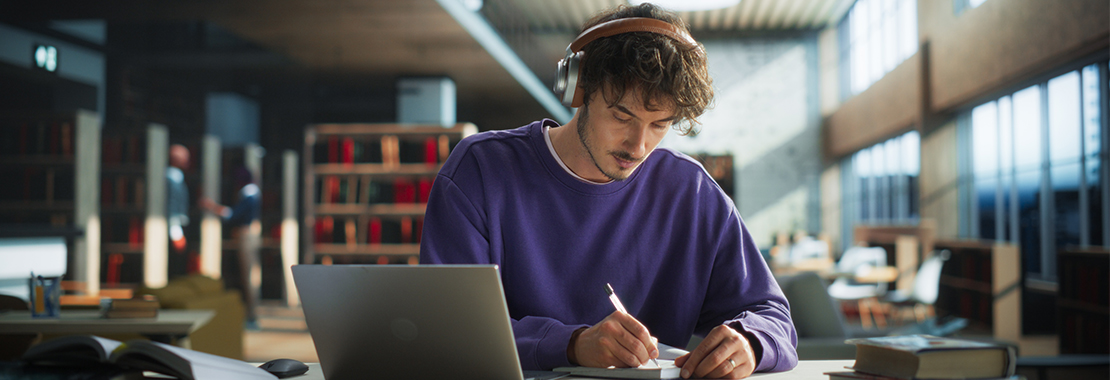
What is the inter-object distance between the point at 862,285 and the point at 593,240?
6675 millimetres

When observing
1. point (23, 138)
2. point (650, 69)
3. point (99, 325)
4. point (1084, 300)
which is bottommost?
point (1084, 300)

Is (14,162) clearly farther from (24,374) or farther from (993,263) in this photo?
(993,263)

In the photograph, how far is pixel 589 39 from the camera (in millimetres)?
1232

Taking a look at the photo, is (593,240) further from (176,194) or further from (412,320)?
(176,194)

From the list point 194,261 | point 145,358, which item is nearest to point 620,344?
point 145,358

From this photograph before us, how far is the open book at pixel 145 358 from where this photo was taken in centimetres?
88

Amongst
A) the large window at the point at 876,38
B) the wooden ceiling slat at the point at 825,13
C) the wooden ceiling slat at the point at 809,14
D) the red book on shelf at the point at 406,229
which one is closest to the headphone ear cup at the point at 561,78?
the red book on shelf at the point at 406,229

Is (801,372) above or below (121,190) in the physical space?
below

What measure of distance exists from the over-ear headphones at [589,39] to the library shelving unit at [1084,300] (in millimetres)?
4956

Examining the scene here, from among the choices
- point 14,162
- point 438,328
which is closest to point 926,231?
point 438,328

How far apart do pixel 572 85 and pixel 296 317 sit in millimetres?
6459

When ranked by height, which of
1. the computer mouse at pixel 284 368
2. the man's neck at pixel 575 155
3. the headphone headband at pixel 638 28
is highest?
the headphone headband at pixel 638 28

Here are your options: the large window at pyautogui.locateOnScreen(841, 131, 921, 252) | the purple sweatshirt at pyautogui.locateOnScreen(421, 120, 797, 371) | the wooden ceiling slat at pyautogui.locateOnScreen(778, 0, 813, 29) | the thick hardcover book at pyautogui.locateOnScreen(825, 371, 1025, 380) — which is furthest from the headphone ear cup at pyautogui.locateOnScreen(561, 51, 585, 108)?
the wooden ceiling slat at pyautogui.locateOnScreen(778, 0, 813, 29)

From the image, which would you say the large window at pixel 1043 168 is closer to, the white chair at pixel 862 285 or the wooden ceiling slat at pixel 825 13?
the white chair at pixel 862 285
